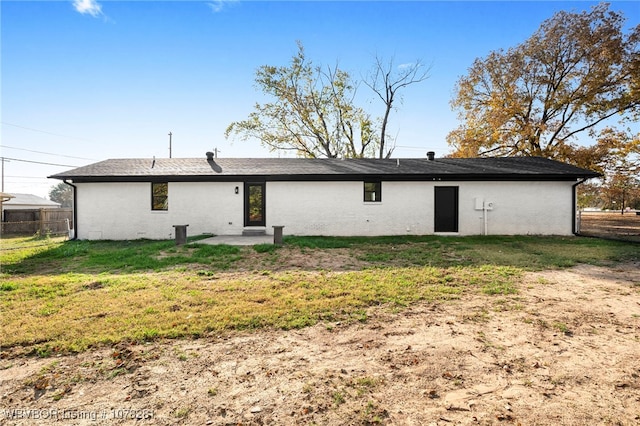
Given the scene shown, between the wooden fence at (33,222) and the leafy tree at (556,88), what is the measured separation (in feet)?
92.3

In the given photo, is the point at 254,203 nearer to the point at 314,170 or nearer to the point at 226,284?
the point at 314,170

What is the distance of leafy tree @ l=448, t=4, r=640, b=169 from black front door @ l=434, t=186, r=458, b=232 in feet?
36.8

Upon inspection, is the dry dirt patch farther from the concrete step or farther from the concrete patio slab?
the concrete step

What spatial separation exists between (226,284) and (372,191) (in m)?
8.26

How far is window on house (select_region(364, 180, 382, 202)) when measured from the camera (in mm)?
12156

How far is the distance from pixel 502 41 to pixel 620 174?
38.1ft

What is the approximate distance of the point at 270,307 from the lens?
13.7 ft

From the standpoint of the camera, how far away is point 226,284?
5.40 metres

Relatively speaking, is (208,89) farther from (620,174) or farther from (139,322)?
(620,174)

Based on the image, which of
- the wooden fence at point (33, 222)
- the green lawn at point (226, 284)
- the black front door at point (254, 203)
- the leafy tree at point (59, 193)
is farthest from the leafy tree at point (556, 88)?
the leafy tree at point (59, 193)

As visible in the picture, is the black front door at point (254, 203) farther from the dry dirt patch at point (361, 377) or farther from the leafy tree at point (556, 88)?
the leafy tree at point (556, 88)

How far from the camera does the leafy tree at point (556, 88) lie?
17234 millimetres

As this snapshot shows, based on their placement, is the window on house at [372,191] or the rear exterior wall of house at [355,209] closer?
the rear exterior wall of house at [355,209]

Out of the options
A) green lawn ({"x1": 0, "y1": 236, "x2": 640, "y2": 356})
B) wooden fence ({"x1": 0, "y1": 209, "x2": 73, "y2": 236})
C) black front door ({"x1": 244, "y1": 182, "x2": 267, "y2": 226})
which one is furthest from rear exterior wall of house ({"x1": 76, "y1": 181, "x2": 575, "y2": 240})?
wooden fence ({"x1": 0, "y1": 209, "x2": 73, "y2": 236})
